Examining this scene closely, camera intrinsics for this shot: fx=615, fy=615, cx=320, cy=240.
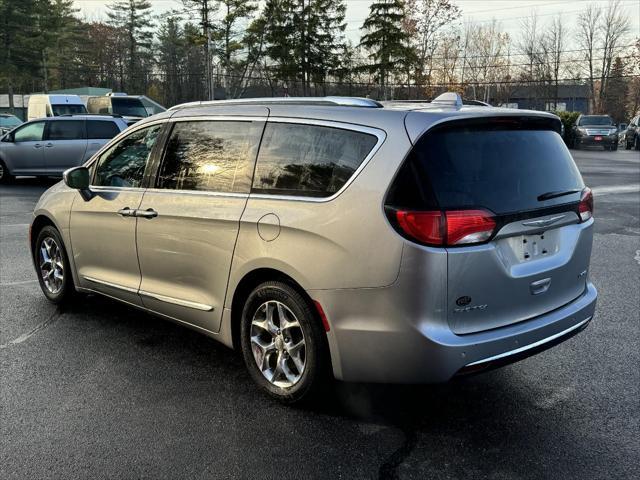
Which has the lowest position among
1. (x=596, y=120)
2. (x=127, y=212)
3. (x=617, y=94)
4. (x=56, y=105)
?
(x=127, y=212)

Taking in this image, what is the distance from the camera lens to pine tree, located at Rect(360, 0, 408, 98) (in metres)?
56.0

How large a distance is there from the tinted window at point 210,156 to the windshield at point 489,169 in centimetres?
121

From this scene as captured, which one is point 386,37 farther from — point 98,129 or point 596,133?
point 98,129

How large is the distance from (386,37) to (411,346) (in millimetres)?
57290

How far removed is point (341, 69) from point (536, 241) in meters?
59.6

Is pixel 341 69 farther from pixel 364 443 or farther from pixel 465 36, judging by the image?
pixel 364 443

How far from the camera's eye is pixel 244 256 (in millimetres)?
3604

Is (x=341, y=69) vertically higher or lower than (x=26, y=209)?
higher

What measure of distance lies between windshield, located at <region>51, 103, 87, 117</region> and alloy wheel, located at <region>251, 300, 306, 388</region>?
28.8 meters

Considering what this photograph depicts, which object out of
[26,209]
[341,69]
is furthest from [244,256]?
[341,69]

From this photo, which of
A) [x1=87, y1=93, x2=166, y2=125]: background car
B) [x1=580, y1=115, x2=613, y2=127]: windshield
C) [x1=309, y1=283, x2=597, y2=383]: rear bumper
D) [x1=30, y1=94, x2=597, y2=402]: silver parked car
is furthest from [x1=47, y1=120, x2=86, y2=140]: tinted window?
[x1=580, y1=115, x2=613, y2=127]: windshield

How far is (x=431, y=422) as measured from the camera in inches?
134

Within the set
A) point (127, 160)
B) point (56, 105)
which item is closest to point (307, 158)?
point (127, 160)

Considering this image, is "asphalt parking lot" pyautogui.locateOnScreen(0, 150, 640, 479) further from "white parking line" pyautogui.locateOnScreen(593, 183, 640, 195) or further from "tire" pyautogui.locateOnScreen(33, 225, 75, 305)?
"white parking line" pyautogui.locateOnScreen(593, 183, 640, 195)
